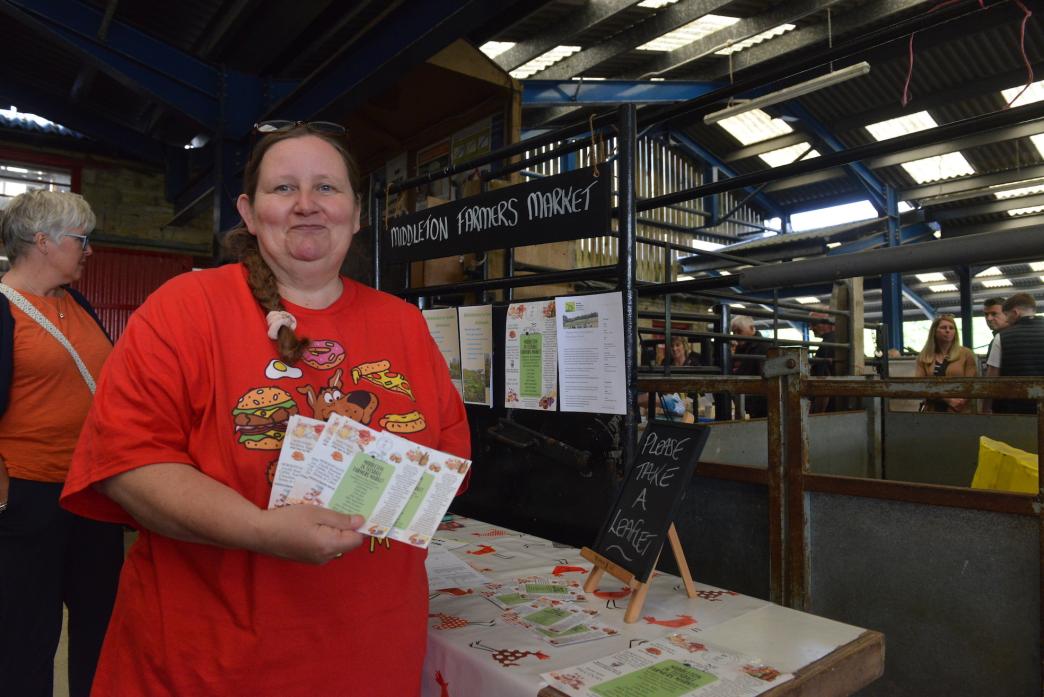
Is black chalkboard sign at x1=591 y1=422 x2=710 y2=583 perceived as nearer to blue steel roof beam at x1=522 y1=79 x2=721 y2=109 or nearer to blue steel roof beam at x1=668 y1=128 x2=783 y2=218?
blue steel roof beam at x1=522 y1=79 x2=721 y2=109

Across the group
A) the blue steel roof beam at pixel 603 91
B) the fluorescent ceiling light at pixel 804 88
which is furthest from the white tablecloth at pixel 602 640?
the blue steel roof beam at pixel 603 91

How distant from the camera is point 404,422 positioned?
1.16 m

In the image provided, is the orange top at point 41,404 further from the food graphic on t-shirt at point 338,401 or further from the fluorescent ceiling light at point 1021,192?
the fluorescent ceiling light at point 1021,192

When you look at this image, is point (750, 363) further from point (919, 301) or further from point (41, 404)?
point (919, 301)

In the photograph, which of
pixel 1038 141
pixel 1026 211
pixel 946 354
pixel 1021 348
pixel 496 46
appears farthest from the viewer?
pixel 1026 211

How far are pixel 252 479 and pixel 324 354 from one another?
0.76 ft

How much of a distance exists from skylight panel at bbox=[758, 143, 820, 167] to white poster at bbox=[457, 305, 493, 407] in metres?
9.81

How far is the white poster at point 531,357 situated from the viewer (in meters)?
2.08

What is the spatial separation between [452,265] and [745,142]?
10.4 meters

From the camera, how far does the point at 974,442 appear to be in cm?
345

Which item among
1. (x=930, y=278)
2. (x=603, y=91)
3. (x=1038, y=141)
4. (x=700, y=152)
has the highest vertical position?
(x=700, y=152)

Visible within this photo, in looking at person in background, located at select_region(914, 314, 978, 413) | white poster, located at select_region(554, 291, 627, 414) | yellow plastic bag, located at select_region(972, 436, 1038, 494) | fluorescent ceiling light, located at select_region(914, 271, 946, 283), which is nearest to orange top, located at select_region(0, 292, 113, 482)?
white poster, located at select_region(554, 291, 627, 414)

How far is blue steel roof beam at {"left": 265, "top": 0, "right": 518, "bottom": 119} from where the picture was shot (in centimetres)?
323

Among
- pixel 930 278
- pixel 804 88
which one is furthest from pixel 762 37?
pixel 930 278
